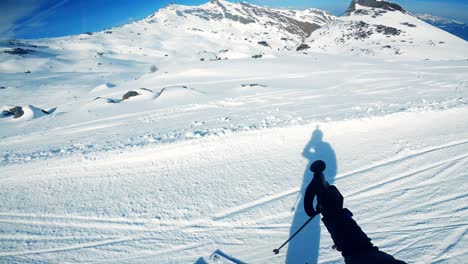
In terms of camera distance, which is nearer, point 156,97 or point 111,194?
point 111,194

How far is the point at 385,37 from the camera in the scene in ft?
190

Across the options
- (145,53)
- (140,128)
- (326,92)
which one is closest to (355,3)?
(145,53)

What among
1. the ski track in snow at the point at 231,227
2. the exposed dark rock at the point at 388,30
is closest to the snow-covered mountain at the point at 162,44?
the exposed dark rock at the point at 388,30

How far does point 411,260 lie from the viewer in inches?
165

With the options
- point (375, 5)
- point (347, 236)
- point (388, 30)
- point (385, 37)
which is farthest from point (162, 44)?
point (347, 236)

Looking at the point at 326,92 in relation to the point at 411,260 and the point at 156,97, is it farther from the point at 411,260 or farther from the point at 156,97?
the point at 411,260

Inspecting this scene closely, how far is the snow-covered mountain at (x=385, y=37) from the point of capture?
1860 inches

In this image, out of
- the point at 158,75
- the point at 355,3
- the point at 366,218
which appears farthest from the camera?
the point at 355,3

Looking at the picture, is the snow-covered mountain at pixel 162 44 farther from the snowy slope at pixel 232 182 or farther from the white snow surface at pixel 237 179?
the snowy slope at pixel 232 182

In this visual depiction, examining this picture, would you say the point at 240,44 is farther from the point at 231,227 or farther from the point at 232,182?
the point at 231,227

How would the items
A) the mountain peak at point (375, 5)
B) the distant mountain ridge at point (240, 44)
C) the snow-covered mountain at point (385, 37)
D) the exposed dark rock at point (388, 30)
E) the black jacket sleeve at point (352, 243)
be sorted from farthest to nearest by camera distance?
1. the mountain peak at point (375, 5)
2. the exposed dark rock at point (388, 30)
3. the distant mountain ridge at point (240, 44)
4. the snow-covered mountain at point (385, 37)
5. the black jacket sleeve at point (352, 243)

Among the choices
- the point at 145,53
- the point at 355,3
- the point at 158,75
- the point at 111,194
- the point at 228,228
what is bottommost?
the point at 145,53

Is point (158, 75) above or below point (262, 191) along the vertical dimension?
below

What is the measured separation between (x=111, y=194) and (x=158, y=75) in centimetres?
2844
